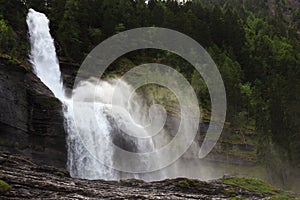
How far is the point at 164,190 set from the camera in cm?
2581

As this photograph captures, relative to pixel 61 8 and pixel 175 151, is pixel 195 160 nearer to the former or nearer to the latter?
pixel 175 151

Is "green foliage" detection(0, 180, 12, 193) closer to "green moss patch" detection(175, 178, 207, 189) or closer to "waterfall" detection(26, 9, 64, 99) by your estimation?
"green moss patch" detection(175, 178, 207, 189)

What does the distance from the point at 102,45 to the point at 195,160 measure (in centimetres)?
2130

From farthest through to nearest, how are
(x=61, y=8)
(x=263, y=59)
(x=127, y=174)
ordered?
(x=263, y=59)
(x=61, y=8)
(x=127, y=174)

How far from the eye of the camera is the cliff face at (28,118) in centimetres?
3009

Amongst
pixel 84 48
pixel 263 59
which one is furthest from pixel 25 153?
pixel 263 59

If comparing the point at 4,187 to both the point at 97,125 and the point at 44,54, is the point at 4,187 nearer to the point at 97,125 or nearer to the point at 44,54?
the point at 97,125

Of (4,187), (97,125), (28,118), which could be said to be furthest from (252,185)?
(4,187)

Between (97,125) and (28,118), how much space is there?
623 centimetres

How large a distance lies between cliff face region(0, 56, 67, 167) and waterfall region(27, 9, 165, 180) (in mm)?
1039

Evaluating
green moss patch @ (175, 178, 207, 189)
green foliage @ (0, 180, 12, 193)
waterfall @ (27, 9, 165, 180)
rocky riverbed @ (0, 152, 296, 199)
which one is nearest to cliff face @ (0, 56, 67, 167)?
waterfall @ (27, 9, 165, 180)

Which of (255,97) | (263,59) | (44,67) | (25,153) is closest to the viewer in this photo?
(25,153)

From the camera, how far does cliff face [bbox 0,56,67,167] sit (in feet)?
98.7

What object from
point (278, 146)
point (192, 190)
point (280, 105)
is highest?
point (280, 105)
